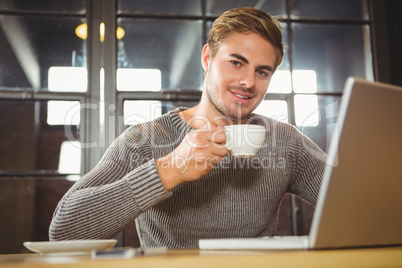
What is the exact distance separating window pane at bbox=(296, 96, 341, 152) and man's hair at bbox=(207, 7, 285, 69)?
0.78m

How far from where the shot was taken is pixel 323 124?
91.3 inches

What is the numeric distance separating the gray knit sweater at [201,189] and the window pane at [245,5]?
3.31ft

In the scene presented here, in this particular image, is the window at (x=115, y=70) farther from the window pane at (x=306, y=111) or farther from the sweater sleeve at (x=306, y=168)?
the sweater sleeve at (x=306, y=168)

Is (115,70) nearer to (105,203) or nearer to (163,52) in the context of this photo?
(163,52)

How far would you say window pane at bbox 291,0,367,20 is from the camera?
7.92 ft

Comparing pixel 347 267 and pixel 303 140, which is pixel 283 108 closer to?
pixel 303 140

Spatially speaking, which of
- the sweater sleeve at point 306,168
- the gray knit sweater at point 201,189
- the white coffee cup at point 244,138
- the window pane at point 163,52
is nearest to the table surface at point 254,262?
the white coffee cup at point 244,138

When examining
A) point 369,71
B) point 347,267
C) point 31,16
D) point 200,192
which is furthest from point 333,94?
point 347,267

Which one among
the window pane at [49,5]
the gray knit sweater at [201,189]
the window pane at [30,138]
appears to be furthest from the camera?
the window pane at [49,5]

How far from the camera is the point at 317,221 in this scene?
542mm

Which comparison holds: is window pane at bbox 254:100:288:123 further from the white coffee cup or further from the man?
the white coffee cup

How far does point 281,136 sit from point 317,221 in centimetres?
101

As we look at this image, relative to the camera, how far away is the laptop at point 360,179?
1.76 ft

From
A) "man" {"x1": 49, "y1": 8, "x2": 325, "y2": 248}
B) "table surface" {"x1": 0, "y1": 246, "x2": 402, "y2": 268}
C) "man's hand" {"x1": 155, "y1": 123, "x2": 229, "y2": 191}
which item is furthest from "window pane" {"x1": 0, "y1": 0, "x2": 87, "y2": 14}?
"table surface" {"x1": 0, "y1": 246, "x2": 402, "y2": 268}
